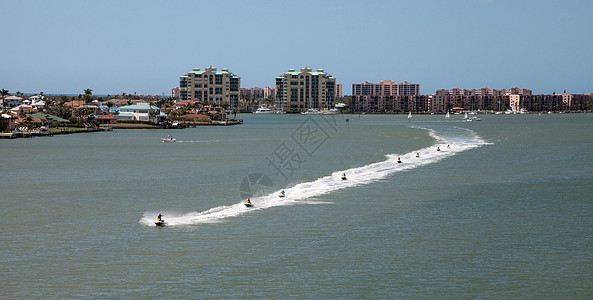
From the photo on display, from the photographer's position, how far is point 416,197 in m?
41.3

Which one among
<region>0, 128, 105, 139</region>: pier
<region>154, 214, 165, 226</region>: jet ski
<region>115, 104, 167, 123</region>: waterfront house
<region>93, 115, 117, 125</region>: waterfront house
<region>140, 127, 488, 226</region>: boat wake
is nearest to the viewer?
<region>154, 214, 165, 226</region>: jet ski

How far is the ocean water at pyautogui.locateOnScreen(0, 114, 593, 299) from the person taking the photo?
75.4ft


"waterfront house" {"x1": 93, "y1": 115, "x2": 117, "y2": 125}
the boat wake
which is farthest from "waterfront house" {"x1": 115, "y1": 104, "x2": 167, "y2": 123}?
the boat wake

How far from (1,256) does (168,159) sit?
4609cm

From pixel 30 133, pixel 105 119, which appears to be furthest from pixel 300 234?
pixel 105 119

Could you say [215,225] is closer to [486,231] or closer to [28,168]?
[486,231]

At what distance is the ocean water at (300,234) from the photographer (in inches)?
904

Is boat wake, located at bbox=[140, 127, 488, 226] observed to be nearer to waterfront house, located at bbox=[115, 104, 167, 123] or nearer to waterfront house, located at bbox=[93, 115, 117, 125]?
waterfront house, located at bbox=[93, 115, 117, 125]

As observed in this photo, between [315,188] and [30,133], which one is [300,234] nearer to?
[315,188]

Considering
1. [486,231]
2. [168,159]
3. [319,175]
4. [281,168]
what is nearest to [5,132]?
[168,159]

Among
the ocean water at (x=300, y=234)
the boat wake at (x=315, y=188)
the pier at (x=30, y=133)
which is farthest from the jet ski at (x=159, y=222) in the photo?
the pier at (x=30, y=133)

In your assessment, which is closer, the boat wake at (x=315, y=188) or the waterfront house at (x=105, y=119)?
the boat wake at (x=315, y=188)

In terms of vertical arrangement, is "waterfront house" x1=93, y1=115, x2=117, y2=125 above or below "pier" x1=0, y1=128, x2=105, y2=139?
above

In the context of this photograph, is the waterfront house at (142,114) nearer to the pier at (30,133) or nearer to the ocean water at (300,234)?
the pier at (30,133)
